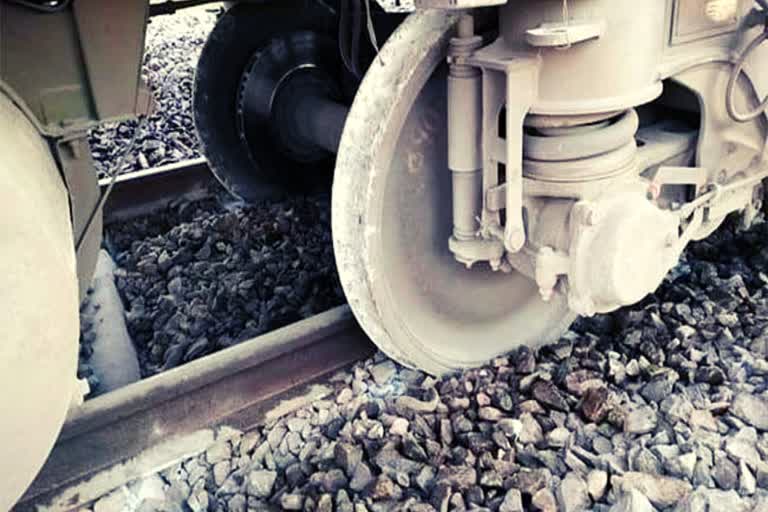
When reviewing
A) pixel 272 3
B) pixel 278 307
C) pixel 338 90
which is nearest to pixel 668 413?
pixel 278 307

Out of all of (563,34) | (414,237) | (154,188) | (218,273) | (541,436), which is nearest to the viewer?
(563,34)

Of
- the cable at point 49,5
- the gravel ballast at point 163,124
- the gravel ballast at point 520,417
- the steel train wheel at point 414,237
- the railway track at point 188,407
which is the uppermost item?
the cable at point 49,5

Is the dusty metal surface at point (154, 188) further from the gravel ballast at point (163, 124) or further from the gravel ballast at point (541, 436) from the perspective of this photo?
the gravel ballast at point (541, 436)

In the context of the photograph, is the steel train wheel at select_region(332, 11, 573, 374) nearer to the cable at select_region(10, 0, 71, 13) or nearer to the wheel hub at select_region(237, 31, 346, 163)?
the cable at select_region(10, 0, 71, 13)

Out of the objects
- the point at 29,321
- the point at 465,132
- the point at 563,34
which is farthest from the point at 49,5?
the point at 563,34

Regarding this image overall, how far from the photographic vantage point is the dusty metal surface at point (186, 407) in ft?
6.97

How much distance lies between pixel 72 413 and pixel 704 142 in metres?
1.86

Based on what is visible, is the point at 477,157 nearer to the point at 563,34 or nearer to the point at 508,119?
the point at 508,119

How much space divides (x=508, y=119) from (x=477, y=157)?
21cm

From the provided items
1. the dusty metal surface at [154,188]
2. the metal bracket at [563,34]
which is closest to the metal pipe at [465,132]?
the metal bracket at [563,34]

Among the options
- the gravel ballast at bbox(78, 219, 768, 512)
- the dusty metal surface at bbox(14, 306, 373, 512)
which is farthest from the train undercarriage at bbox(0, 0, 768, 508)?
the dusty metal surface at bbox(14, 306, 373, 512)

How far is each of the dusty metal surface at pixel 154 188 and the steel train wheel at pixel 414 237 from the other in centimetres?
188

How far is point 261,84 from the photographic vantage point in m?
3.54

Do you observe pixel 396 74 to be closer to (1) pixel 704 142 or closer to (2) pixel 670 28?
(2) pixel 670 28
